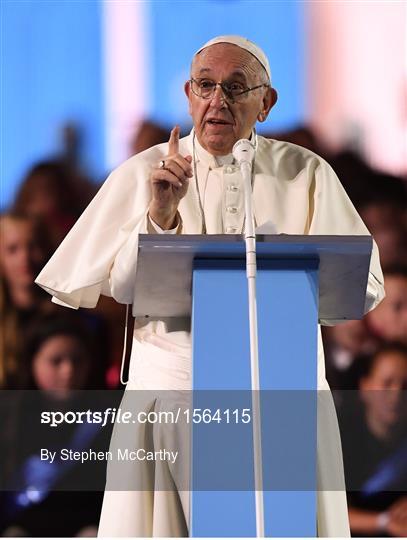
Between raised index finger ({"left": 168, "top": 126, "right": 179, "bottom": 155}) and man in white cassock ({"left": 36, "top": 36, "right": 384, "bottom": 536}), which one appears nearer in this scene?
raised index finger ({"left": 168, "top": 126, "right": 179, "bottom": 155})

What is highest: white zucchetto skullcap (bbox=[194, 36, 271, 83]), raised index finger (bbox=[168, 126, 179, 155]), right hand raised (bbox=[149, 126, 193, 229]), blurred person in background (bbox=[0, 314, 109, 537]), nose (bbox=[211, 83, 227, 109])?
white zucchetto skullcap (bbox=[194, 36, 271, 83])

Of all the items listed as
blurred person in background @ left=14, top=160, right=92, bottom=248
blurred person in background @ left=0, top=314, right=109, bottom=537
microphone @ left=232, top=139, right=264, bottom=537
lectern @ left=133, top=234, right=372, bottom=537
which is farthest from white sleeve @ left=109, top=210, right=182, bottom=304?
blurred person in background @ left=14, top=160, right=92, bottom=248

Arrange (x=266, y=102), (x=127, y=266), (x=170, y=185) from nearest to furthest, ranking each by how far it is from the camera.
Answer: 1. (x=170, y=185)
2. (x=127, y=266)
3. (x=266, y=102)

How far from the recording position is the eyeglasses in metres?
4.13

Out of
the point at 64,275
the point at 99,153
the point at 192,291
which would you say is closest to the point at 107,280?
the point at 64,275

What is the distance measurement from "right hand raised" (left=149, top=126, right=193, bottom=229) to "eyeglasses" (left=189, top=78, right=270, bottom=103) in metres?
0.40

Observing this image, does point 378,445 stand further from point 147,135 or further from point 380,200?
point 147,135

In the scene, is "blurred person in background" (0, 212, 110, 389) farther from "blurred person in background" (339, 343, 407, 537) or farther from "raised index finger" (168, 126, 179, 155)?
"raised index finger" (168, 126, 179, 155)

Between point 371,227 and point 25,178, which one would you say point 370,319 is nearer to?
point 371,227

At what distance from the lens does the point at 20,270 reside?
596 centimetres

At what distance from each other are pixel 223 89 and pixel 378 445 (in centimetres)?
230

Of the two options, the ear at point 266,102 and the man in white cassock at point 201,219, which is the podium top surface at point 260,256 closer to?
the man in white cassock at point 201,219

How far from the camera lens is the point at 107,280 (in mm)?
4312

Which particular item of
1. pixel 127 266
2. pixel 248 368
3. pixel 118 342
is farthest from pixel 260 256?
pixel 118 342
